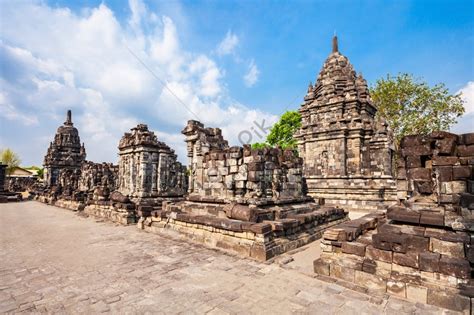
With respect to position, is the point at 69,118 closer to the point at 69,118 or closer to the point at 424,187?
the point at 69,118

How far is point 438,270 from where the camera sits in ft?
11.6

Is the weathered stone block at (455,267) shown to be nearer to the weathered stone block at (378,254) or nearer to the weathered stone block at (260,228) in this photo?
the weathered stone block at (378,254)

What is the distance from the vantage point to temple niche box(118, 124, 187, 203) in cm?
1146

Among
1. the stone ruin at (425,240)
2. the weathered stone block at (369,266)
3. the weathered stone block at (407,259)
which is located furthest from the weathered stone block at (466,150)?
the weathered stone block at (369,266)

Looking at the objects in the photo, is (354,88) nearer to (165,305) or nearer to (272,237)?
(272,237)

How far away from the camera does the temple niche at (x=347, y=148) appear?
45.2 feet

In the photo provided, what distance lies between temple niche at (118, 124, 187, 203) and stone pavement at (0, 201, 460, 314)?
508cm

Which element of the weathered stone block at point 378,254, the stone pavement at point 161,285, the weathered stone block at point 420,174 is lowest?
the stone pavement at point 161,285

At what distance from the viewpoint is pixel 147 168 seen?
1154 centimetres

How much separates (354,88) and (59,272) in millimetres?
18025

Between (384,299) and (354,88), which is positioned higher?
(354,88)

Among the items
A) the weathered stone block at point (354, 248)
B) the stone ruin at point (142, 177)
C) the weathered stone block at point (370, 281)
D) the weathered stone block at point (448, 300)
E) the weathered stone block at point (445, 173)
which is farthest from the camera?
the stone ruin at point (142, 177)

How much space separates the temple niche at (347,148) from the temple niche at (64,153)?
2589cm

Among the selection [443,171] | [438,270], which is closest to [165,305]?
[438,270]
